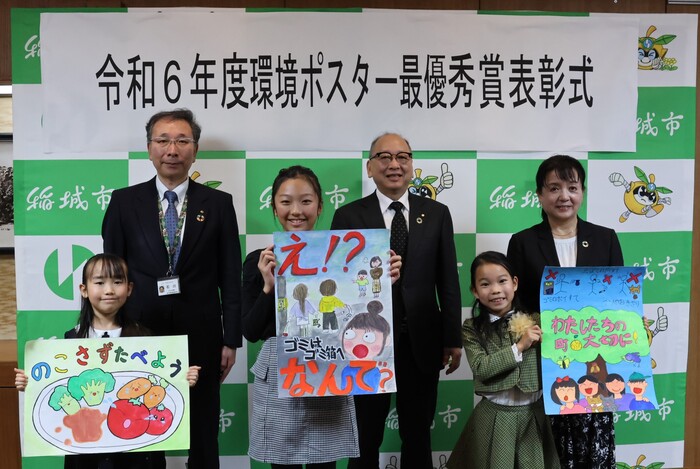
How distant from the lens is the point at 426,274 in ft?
7.98

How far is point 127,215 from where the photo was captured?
245cm

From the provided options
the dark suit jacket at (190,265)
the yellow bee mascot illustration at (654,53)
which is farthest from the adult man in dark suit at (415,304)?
the yellow bee mascot illustration at (654,53)

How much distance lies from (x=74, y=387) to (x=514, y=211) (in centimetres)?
221

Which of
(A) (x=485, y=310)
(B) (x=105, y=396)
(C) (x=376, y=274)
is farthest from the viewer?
(A) (x=485, y=310)

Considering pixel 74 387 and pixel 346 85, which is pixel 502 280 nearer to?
pixel 346 85

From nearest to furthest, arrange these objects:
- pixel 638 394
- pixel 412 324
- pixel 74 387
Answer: pixel 74 387
pixel 638 394
pixel 412 324

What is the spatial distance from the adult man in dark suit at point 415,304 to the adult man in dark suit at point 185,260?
552 mm

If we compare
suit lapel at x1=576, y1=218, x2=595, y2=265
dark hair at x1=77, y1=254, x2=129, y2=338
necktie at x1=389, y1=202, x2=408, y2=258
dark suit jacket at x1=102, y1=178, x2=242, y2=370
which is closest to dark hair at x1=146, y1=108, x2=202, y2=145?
dark suit jacket at x1=102, y1=178, x2=242, y2=370

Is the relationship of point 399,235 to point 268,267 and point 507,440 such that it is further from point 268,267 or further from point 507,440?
point 507,440

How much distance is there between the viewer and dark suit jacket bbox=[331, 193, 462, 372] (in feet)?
7.87

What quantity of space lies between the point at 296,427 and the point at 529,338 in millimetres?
888

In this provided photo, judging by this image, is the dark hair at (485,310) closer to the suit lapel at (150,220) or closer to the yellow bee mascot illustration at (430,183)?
the yellow bee mascot illustration at (430,183)

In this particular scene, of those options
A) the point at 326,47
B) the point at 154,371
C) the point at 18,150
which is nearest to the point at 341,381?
the point at 154,371

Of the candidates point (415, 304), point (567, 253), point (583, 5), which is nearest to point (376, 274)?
point (415, 304)
